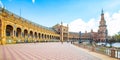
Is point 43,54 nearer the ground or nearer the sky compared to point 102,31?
nearer the ground

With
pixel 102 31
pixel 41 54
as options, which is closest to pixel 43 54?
pixel 41 54

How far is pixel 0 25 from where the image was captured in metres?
37.3

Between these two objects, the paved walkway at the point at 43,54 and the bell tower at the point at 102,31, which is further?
the bell tower at the point at 102,31

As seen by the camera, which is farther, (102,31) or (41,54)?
(102,31)

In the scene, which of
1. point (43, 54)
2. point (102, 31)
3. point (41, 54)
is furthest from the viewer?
point (102, 31)

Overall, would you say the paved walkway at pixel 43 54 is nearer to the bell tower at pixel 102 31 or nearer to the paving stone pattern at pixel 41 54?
the paving stone pattern at pixel 41 54

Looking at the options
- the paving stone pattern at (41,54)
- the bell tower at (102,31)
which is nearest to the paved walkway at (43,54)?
the paving stone pattern at (41,54)

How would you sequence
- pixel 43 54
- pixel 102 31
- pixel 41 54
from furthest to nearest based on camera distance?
1. pixel 102 31
2. pixel 43 54
3. pixel 41 54

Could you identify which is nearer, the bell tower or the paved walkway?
the paved walkway

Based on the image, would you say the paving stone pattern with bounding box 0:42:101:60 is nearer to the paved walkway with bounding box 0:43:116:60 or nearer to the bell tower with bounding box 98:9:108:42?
the paved walkway with bounding box 0:43:116:60

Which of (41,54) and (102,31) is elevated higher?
(102,31)

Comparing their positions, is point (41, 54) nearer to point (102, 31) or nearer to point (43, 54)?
point (43, 54)

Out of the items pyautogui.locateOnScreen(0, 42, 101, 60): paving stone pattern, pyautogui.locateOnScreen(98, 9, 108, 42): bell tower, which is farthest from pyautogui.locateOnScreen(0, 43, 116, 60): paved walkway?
pyautogui.locateOnScreen(98, 9, 108, 42): bell tower

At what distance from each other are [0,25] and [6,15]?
2.67 metres
